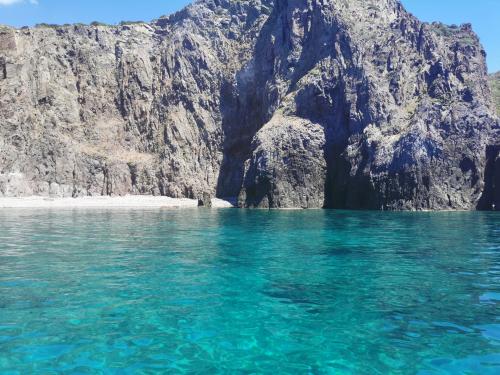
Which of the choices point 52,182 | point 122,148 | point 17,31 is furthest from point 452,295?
point 17,31

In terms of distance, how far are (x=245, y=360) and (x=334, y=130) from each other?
271ft

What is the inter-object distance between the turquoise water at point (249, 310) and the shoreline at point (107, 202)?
6093 centimetres

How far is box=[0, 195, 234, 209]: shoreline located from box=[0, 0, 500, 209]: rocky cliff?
246 inches

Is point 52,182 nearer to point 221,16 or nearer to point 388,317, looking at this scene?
point 221,16

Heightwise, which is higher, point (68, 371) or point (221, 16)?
point (221, 16)

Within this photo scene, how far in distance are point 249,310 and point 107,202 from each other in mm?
83816

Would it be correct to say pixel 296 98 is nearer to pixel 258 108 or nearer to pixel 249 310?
pixel 258 108

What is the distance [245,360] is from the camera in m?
9.95

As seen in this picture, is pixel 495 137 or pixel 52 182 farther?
pixel 52 182

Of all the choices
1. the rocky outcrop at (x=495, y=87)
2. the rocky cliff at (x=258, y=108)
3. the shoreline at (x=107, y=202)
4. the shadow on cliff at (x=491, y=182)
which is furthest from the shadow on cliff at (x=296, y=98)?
the rocky outcrop at (x=495, y=87)

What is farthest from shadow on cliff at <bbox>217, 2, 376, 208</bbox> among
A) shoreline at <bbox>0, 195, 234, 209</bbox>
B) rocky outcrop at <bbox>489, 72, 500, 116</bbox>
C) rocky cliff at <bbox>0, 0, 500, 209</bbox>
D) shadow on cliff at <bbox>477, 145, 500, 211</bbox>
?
rocky outcrop at <bbox>489, 72, 500, 116</bbox>

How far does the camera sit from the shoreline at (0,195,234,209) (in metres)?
82.6

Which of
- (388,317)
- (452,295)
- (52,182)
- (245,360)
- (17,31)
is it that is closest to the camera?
(245,360)

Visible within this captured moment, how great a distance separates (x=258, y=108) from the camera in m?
111
